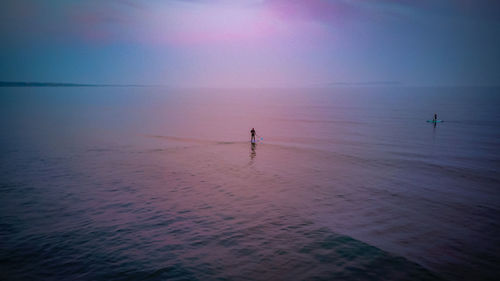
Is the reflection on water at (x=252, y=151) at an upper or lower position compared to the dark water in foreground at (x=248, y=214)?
upper

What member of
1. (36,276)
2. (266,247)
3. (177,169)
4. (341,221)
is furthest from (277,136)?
(36,276)

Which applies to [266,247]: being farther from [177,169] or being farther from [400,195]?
[177,169]

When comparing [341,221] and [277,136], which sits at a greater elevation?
[277,136]

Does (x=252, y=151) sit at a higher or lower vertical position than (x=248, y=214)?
higher

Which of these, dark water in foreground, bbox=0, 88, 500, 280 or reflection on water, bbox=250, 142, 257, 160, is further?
reflection on water, bbox=250, 142, 257, 160

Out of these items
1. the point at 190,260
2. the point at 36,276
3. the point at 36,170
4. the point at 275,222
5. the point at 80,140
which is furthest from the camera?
the point at 80,140

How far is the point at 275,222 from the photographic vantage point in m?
17.9

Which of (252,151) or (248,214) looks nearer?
(248,214)

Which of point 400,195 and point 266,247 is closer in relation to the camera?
point 266,247

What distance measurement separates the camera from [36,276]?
12.7 m

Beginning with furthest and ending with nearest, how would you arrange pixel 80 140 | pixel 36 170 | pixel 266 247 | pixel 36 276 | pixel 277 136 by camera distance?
1. pixel 277 136
2. pixel 80 140
3. pixel 36 170
4. pixel 266 247
5. pixel 36 276

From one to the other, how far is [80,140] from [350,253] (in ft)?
144

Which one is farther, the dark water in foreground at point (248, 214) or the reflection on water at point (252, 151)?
the reflection on water at point (252, 151)

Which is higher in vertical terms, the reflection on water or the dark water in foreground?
the reflection on water
